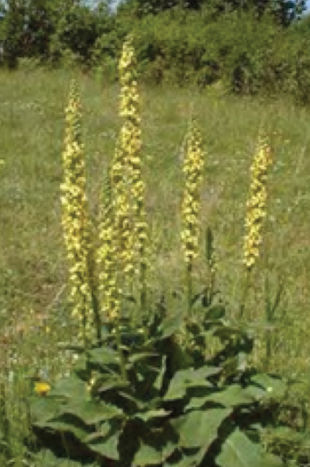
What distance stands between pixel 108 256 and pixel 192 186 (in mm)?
458

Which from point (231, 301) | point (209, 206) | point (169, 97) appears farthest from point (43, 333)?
point (169, 97)

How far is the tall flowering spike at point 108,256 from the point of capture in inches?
→ 143

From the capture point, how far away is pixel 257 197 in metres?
3.96

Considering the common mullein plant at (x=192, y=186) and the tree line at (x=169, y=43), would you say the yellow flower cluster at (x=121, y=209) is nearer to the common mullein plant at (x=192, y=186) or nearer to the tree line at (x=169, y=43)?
the common mullein plant at (x=192, y=186)

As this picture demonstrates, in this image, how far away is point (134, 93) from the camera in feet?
12.1

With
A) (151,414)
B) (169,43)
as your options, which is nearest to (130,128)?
(151,414)

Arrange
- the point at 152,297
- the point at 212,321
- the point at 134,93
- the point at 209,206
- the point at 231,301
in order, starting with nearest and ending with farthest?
the point at 134,93, the point at 212,321, the point at 152,297, the point at 231,301, the point at 209,206

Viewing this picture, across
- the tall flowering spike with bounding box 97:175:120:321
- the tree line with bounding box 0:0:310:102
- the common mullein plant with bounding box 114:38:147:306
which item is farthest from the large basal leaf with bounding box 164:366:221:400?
the tree line with bounding box 0:0:310:102

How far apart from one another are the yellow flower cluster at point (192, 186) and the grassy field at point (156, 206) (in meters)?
0.41

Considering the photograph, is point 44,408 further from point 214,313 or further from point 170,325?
point 214,313

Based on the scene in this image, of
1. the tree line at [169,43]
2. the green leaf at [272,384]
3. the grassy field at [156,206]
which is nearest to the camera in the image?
the green leaf at [272,384]

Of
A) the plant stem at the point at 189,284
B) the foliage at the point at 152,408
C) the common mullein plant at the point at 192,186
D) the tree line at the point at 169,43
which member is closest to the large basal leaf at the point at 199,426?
the foliage at the point at 152,408

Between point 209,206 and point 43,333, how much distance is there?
348 cm

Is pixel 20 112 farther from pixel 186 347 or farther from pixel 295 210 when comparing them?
pixel 186 347
